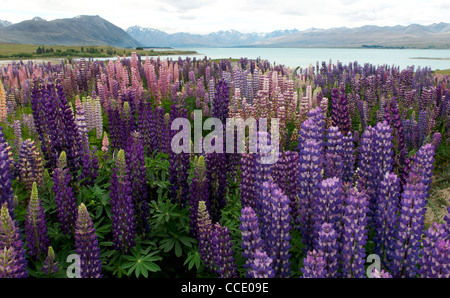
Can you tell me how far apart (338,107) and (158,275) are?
14.2 feet

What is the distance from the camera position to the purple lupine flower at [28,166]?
209 inches

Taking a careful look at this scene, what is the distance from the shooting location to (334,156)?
4852 mm

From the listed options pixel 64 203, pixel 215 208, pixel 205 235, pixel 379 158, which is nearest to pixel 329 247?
pixel 205 235

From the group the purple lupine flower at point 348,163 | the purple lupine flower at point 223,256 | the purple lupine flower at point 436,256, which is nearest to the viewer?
the purple lupine flower at point 436,256

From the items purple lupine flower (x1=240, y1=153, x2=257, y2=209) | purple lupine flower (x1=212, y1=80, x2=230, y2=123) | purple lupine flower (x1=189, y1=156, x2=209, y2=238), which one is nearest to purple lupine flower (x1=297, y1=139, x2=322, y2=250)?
purple lupine flower (x1=240, y1=153, x2=257, y2=209)

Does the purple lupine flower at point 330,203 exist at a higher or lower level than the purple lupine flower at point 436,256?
higher

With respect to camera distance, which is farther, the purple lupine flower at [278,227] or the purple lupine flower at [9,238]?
the purple lupine flower at [278,227]

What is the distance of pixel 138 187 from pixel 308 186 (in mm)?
2459

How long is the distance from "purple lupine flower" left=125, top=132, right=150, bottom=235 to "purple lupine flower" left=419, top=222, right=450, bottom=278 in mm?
3482

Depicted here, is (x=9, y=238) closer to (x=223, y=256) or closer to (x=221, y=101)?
(x=223, y=256)

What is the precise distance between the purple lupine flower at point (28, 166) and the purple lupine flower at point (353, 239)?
4.54 meters

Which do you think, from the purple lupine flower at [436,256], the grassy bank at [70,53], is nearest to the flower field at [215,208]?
the purple lupine flower at [436,256]

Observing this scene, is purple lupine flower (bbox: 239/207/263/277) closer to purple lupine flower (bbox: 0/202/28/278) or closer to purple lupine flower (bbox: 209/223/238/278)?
purple lupine flower (bbox: 209/223/238/278)

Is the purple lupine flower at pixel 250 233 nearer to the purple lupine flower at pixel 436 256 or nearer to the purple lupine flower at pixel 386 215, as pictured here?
the purple lupine flower at pixel 386 215
